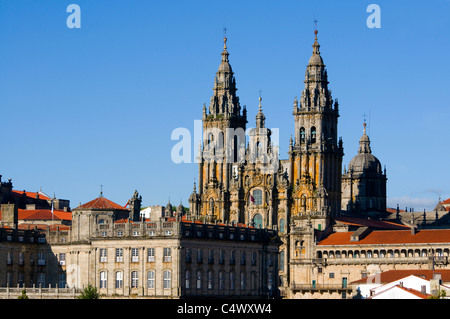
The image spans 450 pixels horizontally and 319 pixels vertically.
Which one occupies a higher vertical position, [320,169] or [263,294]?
[320,169]

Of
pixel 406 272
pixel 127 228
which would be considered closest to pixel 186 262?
pixel 127 228

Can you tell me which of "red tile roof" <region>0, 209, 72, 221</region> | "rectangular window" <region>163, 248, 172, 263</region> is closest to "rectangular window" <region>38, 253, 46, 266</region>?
"rectangular window" <region>163, 248, 172, 263</region>

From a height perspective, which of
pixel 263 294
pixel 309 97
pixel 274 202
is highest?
pixel 309 97

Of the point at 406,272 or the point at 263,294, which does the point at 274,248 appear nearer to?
the point at 263,294

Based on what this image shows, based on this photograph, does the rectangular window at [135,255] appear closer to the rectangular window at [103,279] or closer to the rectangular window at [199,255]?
the rectangular window at [103,279]

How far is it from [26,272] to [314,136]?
64.5 metres

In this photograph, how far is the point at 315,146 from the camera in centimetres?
18988

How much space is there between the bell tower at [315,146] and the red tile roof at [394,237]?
44.7ft

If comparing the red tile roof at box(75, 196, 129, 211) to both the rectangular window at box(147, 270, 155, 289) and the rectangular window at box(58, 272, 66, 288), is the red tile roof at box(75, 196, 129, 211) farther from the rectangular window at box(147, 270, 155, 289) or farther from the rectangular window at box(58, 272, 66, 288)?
the rectangular window at box(147, 270, 155, 289)

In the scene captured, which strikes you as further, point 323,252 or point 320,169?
point 320,169
